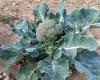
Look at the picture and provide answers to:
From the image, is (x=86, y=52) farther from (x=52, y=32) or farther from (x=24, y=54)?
(x=24, y=54)

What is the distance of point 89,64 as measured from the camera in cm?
369

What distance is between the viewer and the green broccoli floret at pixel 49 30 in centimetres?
371

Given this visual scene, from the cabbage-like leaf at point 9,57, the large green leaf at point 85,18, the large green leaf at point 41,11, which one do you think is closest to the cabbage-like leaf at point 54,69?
the cabbage-like leaf at point 9,57

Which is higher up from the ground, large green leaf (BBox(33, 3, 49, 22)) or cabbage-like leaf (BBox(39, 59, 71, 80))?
large green leaf (BBox(33, 3, 49, 22))

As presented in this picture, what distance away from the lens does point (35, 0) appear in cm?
589

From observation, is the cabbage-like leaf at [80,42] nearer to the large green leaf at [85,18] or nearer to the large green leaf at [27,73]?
the large green leaf at [85,18]

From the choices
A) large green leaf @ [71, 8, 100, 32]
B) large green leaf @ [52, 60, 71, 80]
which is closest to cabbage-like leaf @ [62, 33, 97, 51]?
large green leaf @ [52, 60, 71, 80]

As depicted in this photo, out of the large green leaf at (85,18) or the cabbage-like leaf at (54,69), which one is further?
the large green leaf at (85,18)

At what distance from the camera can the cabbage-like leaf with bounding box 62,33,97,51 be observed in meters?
3.37

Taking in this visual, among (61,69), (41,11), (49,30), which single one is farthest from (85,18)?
(61,69)

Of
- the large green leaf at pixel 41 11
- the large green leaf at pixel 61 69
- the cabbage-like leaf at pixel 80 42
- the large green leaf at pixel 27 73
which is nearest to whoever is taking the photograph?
the cabbage-like leaf at pixel 80 42

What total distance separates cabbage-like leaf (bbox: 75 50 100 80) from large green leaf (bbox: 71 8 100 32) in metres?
0.30

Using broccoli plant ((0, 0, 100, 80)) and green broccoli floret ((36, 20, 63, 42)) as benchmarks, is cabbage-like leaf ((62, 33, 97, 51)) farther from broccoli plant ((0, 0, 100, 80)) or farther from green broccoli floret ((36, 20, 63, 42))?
green broccoli floret ((36, 20, 63, 42))

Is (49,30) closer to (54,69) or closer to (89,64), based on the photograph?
(54,69)
